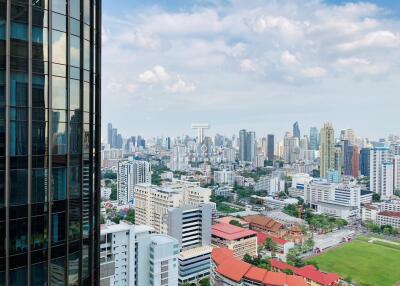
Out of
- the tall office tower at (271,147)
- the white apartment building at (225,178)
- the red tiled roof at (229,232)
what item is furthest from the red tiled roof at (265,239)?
the tall office tower at (271,147)

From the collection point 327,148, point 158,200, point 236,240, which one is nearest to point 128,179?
point 158,200

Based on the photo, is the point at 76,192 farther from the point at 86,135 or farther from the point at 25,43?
the point at 25,43

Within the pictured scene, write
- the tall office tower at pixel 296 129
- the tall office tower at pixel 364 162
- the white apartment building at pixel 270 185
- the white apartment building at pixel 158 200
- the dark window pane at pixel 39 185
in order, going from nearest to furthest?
the dark window pane at pixel 39 185, the white apartment building at pixel 158 200, the white apartment building at pixel 270 185, the tall office tower at pixel 364 162, the tall office tower at pixel 296 129

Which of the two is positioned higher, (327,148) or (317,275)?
(327,148)

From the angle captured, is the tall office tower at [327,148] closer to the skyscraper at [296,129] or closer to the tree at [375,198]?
the tree at [375,198]

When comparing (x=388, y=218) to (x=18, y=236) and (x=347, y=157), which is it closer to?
(x=347, y=157)

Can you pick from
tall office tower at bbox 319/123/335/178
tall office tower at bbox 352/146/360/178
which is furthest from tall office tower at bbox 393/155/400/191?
tall office tower at bbox 352/146/360/178
